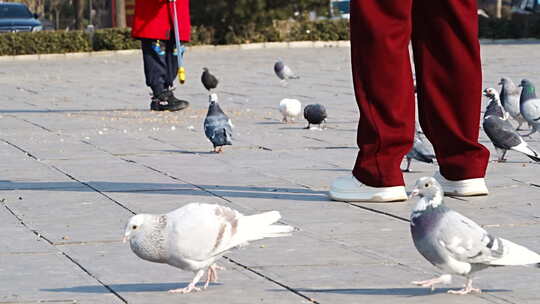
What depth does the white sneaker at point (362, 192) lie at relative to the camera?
21.6 feet

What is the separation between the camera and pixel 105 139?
401 inches

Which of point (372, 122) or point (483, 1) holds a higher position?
point (372, 122)

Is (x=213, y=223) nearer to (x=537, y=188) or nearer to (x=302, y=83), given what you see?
(x=537, y=188)

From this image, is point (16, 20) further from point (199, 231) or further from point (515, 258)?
point (515, 258)

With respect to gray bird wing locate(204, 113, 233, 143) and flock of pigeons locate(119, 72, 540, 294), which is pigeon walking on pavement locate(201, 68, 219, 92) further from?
flock of pigeons locate(119, 72, 540, 294)

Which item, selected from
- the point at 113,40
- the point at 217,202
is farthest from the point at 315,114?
the point at 113,40

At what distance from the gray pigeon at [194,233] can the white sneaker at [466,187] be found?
8.33 feet

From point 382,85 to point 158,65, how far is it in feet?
21.8

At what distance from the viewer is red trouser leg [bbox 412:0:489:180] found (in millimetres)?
6656

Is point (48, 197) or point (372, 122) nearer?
point (372, 122)

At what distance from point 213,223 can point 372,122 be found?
2291mm

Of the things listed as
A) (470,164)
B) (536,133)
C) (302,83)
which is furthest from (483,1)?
(470,164)

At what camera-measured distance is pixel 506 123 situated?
27.9 ft

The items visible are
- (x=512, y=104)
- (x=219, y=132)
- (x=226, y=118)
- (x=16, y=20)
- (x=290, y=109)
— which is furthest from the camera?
(x=16, y=20)
